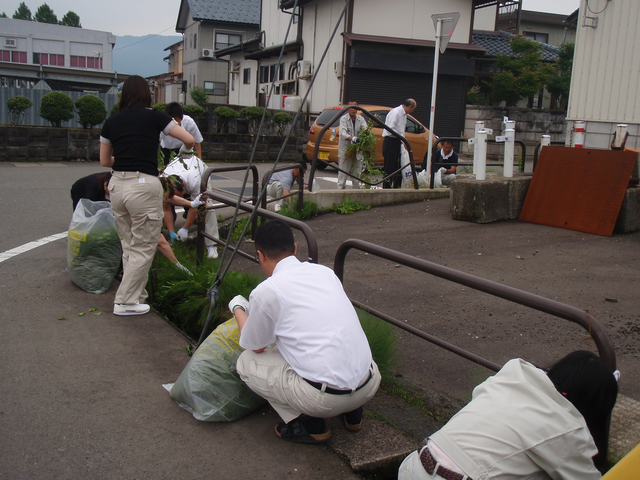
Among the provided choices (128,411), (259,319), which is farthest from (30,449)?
(259,319)

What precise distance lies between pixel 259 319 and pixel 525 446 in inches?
52.5

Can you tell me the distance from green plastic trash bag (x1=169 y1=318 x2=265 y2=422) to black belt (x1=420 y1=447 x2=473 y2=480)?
134cm

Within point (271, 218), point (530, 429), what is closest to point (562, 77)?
point (271, 218)

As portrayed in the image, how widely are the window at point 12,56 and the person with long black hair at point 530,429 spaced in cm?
5178

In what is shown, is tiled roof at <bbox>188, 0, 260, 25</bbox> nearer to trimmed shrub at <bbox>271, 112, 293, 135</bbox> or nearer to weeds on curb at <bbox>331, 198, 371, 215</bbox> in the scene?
trimmed shrub at <bbox>271, 112, 293, 135</bbox>

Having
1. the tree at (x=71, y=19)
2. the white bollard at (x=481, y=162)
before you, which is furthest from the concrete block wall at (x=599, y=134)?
the tree at (x=71, y=19)

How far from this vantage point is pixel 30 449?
2777 millimetres

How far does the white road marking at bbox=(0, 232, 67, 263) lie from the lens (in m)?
6.08

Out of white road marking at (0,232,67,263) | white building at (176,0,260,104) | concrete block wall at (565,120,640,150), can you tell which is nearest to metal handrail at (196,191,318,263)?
white road marking at (0,232,67,263)

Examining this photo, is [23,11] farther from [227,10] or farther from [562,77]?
[562,77]

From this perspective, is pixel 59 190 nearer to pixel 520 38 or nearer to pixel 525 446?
pixel 525 446

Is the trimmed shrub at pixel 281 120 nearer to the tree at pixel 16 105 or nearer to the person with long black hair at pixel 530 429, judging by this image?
the tree at pixel 16 105

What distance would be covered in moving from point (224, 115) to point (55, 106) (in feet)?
15.2

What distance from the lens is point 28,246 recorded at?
649cm
